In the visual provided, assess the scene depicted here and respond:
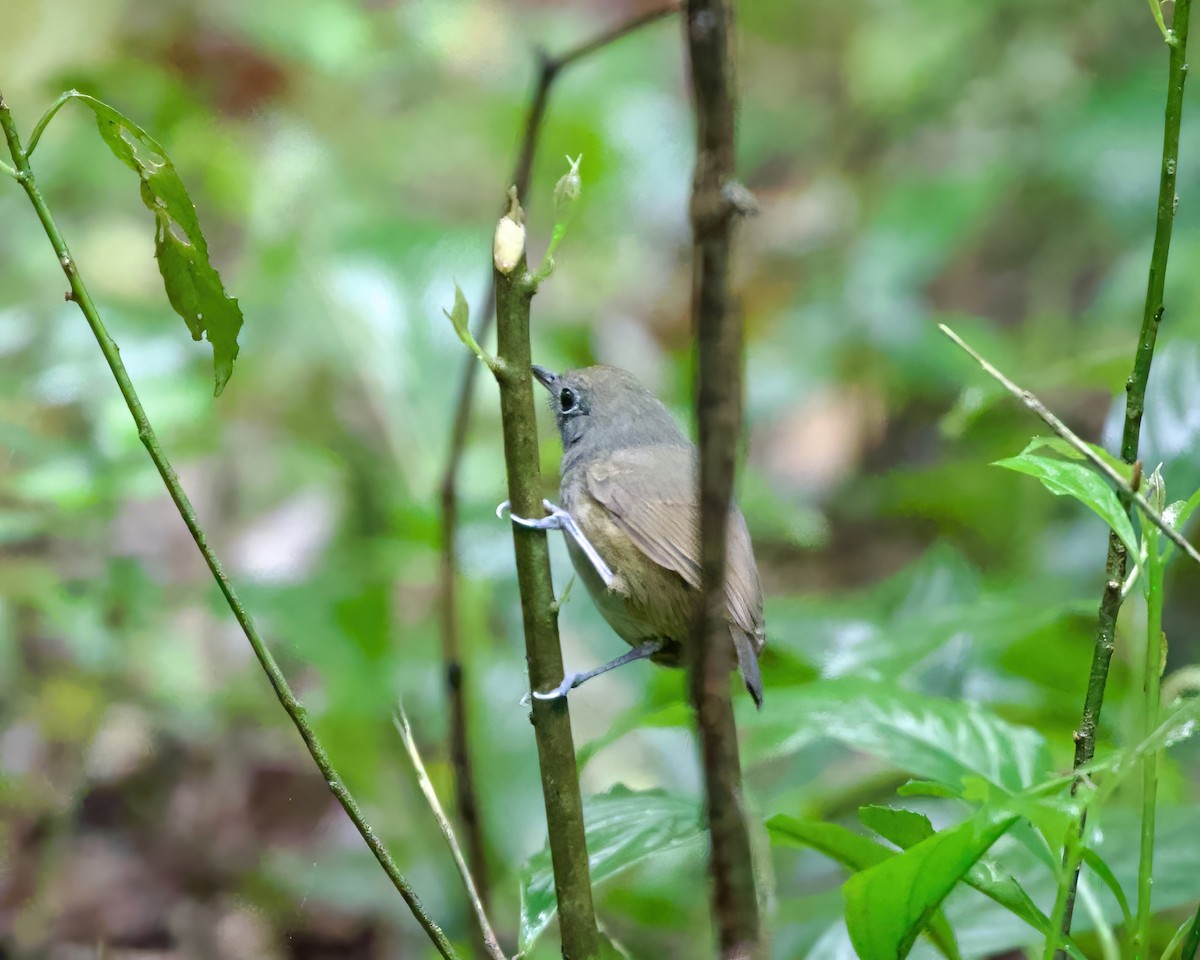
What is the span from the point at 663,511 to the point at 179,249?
1.11 m

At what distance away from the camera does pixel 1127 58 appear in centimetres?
560

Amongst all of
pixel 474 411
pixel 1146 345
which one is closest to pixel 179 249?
pixel 1146 345

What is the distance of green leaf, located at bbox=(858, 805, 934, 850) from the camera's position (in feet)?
4.33

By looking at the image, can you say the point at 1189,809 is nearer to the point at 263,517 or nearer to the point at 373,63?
the point at 263,517

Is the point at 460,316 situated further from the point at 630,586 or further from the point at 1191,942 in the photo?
the point at 1191,942

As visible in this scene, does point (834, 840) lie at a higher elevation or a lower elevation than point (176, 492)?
lower

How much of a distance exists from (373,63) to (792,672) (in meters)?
4.15

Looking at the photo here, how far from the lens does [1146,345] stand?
4.51ft

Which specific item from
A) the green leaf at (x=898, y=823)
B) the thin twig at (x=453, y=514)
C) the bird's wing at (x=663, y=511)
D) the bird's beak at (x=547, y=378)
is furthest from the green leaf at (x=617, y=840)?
the bird's beak at (x=547, y=378)

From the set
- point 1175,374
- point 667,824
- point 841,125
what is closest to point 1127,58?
point 841,125

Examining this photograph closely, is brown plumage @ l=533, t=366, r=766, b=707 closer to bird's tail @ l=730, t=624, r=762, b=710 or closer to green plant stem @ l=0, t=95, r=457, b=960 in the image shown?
bird's tail @ l=730, t=624, r=762, b=710

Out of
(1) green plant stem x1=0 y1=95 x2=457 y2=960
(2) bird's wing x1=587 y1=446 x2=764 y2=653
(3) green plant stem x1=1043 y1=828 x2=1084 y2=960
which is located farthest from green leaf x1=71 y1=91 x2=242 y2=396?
(3) green plant stem x1=1043 y1=828 x2=1084 y2=960

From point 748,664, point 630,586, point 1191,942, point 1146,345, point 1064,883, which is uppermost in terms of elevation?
point 1146,345

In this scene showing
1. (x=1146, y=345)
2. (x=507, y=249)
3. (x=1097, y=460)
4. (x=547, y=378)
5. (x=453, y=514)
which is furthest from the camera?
(x=547, y=378)
